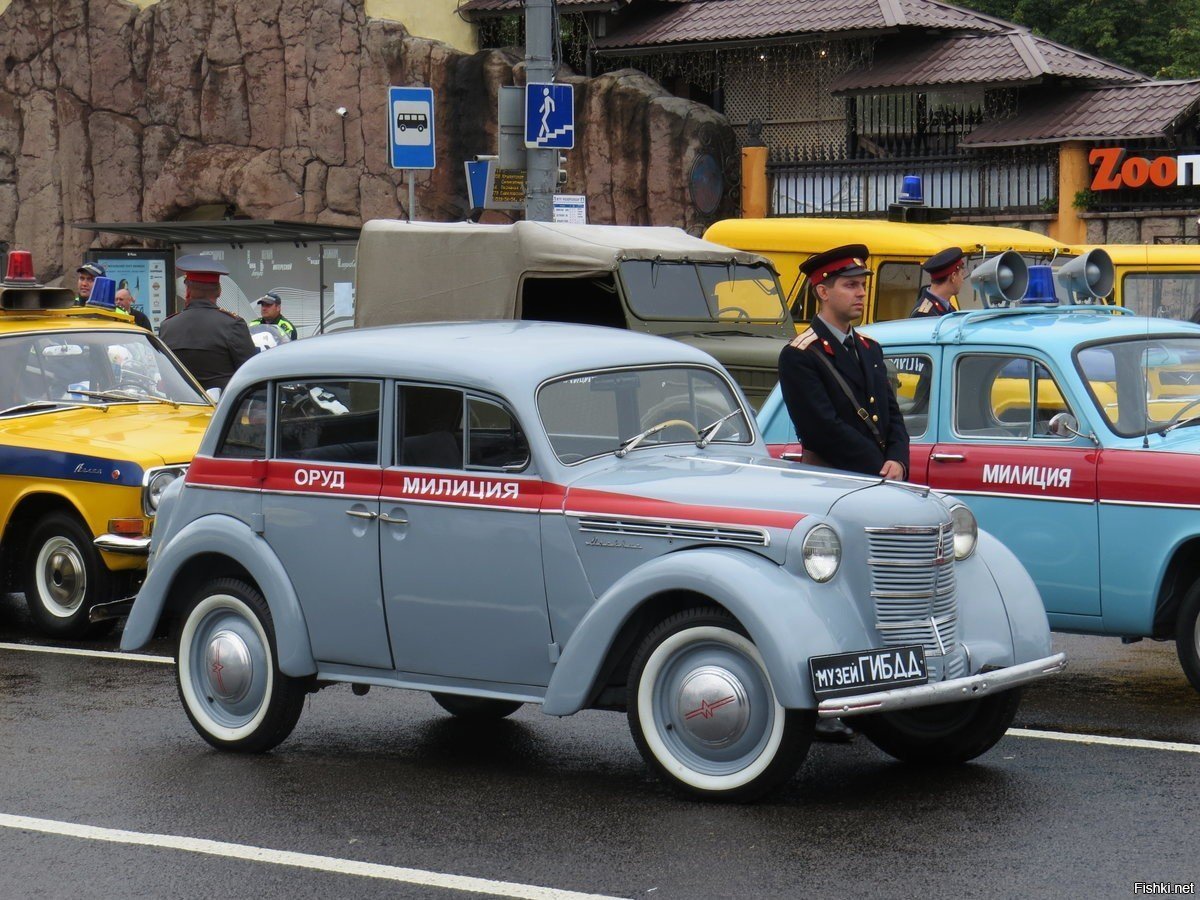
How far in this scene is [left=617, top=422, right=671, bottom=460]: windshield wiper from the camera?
682 centimetres

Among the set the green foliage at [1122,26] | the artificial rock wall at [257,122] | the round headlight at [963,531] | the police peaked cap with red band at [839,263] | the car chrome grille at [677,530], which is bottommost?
the round headlight at [963,531]

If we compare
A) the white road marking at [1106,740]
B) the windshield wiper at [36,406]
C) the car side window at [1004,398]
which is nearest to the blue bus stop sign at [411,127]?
the windshield wiper at [36,406]

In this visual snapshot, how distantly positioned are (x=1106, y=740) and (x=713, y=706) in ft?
6.41

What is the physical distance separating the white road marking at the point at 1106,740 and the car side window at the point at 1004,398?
1458 millimetres

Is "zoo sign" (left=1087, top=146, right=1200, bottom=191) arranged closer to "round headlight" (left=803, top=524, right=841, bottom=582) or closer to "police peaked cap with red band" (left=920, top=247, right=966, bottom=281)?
"police peaked cap with red band" (left=920, top=247, right=966, bottom=281)

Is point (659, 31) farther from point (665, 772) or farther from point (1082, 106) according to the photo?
point (665, 772)

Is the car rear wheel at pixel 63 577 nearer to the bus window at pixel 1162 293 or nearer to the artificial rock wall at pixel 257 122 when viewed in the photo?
the bus window at pixel 1162 293

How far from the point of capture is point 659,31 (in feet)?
91.2

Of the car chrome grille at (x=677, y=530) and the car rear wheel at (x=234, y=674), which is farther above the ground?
the car chrome grille at (x=677, y=530)

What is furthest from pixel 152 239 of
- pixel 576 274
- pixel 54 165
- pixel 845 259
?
pixel 845 259

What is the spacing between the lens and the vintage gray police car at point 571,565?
19.9ft

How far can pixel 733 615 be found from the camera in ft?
19.8

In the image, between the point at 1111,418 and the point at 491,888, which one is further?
the point at 1111,418

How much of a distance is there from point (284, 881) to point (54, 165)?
30.3 metres
